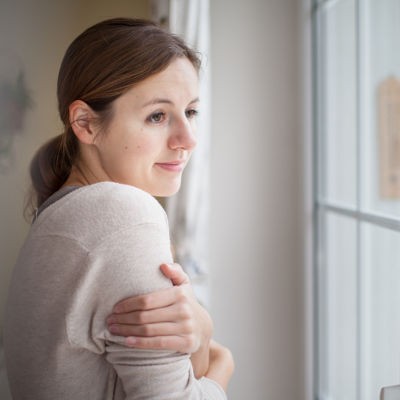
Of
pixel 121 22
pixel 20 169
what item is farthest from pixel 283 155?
pixel 121 22

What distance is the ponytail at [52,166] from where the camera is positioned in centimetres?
72

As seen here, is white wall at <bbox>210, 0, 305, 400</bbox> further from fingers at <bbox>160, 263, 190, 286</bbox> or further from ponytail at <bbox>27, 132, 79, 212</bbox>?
fingers at <bbox>160, 263, 190, 286</bbox>

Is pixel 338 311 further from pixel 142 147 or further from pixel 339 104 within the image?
pixel 142 147

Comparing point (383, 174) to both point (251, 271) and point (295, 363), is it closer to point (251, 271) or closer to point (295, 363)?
point (251, 271)

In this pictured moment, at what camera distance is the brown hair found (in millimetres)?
615

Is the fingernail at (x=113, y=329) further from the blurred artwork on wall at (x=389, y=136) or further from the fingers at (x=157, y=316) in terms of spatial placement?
the blurred artwork on wall at (x=389, y=136)

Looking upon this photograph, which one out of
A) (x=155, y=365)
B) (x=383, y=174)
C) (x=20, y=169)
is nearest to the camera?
(x=155, y=365)

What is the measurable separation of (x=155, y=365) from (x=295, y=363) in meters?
1.11

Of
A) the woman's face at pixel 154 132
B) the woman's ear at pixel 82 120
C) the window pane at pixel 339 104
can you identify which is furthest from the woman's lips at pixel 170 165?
the window pane at pixel 339 104

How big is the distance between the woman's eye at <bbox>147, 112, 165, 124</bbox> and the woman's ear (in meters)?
0.08

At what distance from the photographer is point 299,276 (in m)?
1.51

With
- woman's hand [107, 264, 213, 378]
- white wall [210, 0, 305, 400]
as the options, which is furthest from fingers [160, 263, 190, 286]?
white wall [210, 0, 305, 400]

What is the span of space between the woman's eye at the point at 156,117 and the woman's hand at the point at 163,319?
0.69 ft

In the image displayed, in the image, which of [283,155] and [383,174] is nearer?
[383,174]
